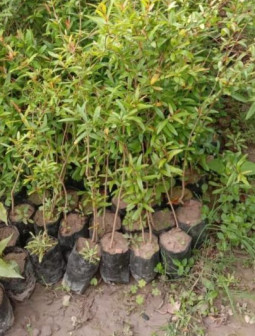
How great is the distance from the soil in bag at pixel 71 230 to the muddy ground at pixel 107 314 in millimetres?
296

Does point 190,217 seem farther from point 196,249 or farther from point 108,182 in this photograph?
point 108,182

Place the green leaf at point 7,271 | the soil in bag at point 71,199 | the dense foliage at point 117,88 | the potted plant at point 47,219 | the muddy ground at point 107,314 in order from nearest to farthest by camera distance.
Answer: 1. the dense foliage at point 117,88
2. the green leaf at point 7,271
3. the muddy ground at point 107,314
4. the potted plant at point 47,219
5. the soil in bag at point 71,199

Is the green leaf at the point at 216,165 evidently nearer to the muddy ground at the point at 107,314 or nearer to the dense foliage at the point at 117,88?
the dense foliage at the point at 117,88

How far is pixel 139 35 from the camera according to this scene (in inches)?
75.3

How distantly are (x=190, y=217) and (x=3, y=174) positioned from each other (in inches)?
45.4

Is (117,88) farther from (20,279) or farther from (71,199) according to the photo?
(20,279)

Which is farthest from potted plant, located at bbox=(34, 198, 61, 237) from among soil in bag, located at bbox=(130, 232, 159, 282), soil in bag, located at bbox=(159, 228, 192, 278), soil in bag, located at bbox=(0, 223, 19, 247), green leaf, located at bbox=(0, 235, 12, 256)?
soil in bag, located at bbox=(159, 228, 192, 278)

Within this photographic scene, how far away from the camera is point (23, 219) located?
8.43ft

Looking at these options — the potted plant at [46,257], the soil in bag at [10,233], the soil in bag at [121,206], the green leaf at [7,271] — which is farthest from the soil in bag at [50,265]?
the soil in bag at [121,206]

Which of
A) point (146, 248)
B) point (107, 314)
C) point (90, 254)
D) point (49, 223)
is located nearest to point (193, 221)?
point (146, 248)

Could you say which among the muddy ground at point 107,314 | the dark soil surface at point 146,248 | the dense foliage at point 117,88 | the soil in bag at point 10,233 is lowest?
the muddy ground at point 107,314

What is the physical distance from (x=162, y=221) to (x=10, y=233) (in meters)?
0.91

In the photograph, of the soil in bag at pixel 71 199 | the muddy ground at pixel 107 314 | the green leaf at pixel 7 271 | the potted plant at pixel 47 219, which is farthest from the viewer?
the soil in bag at pixel 71 199

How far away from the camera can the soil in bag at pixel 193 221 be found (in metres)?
2.51
